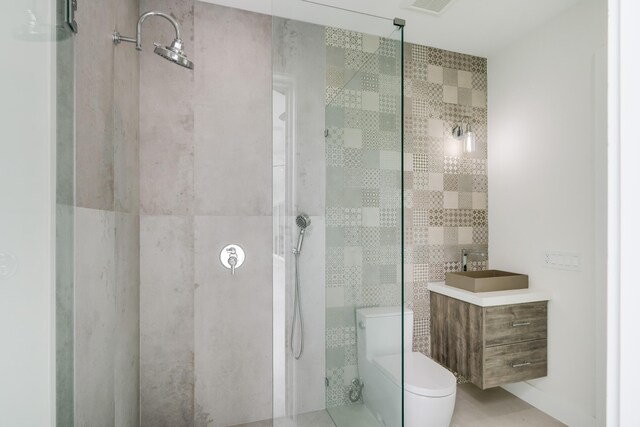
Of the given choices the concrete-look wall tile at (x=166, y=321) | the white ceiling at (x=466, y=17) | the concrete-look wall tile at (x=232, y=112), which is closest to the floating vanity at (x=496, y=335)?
the concrete-look wall tile at (x=232, y=112)

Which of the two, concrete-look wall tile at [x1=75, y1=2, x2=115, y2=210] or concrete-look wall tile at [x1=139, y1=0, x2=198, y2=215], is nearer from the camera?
concrete-look wall tile at [x1=75, y1=2, x2=115, y2=210]

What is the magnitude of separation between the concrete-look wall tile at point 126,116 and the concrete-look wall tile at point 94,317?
0.92 feet

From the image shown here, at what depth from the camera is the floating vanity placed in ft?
7.00

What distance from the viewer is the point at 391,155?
4.73 feet

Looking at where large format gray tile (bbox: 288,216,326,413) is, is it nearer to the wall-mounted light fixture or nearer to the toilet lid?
the toilet lid

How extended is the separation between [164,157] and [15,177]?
1439mm

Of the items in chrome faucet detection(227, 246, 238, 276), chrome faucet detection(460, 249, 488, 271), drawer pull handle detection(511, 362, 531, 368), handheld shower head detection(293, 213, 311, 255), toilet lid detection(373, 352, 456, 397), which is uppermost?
handheld shower head detection(293, 213, 311, 255)

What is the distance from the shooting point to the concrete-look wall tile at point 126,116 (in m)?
1.51

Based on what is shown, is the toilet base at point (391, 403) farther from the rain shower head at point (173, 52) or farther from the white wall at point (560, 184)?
the rain shower head at point (173, 52)

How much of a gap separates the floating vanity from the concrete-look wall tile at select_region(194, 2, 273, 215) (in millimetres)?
1556

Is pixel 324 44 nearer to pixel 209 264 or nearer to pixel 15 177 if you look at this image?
pixel 15 177

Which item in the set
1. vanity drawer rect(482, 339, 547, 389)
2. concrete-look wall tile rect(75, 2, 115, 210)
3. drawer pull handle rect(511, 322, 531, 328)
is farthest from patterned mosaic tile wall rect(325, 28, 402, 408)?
drawer pull handle rect(511, 322, 531, 328)
